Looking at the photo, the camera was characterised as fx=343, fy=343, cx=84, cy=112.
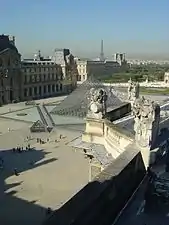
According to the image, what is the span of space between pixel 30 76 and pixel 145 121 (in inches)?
3064

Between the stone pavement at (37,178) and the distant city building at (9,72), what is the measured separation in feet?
113

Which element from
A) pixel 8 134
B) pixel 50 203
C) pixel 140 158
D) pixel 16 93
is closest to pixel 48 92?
pixel 16 93

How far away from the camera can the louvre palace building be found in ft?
258

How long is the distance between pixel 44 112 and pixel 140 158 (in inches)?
2141

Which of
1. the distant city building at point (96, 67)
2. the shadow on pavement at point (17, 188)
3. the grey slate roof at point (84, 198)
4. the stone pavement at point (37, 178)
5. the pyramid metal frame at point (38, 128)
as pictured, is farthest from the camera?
the distant city building at point (96, 67)

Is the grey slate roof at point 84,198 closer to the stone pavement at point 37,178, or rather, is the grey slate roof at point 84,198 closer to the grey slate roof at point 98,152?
the grey slate roof at point 98,152

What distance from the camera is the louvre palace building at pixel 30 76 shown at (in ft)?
258

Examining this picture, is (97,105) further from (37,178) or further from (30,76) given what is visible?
(30,76)

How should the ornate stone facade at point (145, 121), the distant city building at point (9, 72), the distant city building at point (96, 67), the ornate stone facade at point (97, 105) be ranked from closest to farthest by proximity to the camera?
the ornate stone facade at point (145, 121) → the ornate stone facade at point (97, 105) → the distant city building at point (9, 72) → the distant city building at point (96, 67)

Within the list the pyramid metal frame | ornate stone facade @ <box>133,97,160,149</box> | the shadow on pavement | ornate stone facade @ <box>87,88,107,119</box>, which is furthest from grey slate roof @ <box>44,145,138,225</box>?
the pyramid metal frame

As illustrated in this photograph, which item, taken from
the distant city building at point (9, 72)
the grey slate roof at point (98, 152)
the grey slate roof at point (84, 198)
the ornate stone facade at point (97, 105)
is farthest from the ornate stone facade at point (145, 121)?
the distant city building at point (9, 72)

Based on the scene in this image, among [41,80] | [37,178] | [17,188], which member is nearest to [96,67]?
[41,80]

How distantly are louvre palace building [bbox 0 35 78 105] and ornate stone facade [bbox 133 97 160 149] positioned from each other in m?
66.9

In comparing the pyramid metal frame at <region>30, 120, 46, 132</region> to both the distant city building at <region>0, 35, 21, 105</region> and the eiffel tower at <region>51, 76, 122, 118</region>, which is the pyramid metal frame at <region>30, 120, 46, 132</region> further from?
the distant city building at <region>0, 35, 21, 105</region>
